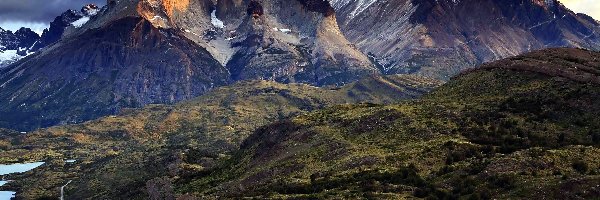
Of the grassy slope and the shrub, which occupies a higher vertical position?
the grassy slope

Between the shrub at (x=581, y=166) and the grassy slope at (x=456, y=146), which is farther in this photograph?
the grassy slope at (x=456, y=146)

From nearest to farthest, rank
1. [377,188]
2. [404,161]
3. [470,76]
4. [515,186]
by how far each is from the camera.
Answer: [515,186]
[377,188]
[404,161]
[470,76]

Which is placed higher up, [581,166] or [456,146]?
[456,146]

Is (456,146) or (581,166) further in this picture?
(456,146)

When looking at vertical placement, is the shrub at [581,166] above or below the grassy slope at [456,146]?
below

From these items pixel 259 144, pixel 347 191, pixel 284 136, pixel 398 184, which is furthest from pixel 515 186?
pixel 259 144

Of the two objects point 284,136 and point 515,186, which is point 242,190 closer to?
point 284,136

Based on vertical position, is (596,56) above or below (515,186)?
above

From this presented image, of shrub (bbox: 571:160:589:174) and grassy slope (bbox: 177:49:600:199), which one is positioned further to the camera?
grassy slope (bbox: 177:49:600:199)
